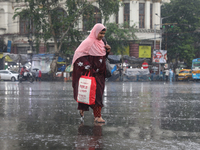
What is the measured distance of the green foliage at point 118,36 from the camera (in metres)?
40.6

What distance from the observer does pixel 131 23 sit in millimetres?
44406

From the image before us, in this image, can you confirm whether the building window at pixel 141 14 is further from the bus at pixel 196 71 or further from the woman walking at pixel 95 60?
the woman walking at pixel 95 60

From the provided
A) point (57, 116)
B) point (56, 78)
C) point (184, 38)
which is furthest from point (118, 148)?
point (184, 38)

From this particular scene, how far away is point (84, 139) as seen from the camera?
A: 451 cm

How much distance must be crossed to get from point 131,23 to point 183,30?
8.67 m

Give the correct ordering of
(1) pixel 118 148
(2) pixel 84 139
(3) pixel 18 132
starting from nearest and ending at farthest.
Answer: (1) pixel 118 148 → (2) pixel 84 139 → (3) pixel 18 132

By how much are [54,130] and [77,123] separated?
32.3 inches

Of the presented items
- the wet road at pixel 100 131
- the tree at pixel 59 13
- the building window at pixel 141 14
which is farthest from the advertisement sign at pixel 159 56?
the wet road at pixel 100 131

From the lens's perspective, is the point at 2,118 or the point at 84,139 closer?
the point at 84,139

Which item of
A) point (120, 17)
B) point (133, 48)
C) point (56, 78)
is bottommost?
point (56, 78)

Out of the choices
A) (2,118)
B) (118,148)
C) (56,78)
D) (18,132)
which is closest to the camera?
(118,148)

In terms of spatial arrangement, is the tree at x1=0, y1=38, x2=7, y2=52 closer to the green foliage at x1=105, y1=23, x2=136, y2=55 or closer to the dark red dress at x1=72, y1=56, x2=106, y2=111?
the green foliage at x1=105, y1=23, x2=136, y2=55

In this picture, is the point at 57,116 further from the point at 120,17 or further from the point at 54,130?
the point at 120,17

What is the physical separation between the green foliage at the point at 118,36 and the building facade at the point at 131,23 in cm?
150
